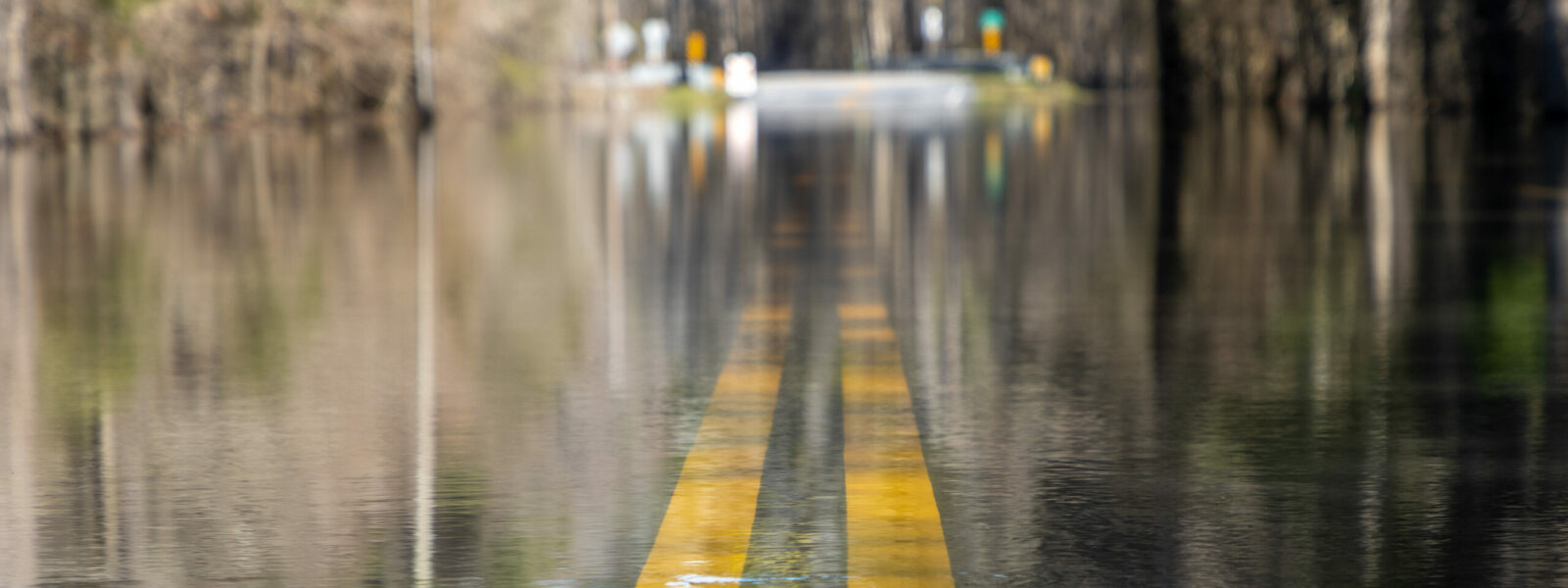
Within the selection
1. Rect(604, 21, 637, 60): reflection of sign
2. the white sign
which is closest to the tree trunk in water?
Rect(604, 21, 637, 60): reflection of sign

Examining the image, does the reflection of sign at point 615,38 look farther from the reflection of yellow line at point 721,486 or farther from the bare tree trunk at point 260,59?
the reflection of yellow line at point 721,486

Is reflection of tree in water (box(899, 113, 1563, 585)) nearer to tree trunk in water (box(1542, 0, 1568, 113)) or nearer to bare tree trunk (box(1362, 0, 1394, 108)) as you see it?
tree trunk in water (box(1542, 0, 1568, 113))

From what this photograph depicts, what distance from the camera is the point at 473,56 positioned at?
57.9 m

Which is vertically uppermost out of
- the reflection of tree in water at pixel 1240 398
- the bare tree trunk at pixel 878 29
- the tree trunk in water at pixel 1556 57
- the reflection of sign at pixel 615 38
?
the bare tree trunk at pixel 878 29

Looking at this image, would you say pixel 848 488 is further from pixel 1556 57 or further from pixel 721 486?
pixel 1556 57

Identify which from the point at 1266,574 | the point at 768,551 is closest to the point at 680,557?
the point at 768,551

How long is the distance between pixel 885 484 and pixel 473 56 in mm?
51372

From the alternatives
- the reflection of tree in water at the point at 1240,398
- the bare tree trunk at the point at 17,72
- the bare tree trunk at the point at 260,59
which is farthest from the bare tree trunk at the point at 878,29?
the reflection of tree in water at the point at 1240,398

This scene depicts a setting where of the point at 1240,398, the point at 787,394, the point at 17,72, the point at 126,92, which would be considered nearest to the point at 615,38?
the point at 126,92

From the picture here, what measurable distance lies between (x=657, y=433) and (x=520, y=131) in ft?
125

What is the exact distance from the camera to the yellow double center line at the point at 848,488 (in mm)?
6230

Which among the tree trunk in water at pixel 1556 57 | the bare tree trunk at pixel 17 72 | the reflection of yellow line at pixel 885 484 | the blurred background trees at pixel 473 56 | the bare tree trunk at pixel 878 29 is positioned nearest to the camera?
the reflection of yellow line at pixel 885 484

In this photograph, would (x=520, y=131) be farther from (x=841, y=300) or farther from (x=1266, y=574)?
(x=1266, y=574)

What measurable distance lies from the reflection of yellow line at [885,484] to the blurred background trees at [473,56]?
27613mm
